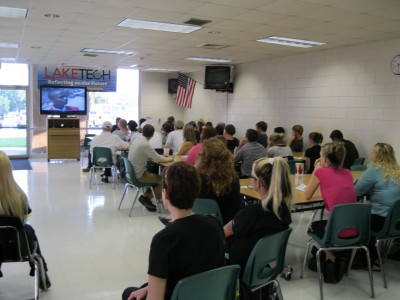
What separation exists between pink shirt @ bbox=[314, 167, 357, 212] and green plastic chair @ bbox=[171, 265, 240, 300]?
1843 mm

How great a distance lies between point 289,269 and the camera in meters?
3.75

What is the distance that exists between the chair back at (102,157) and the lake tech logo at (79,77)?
5.87m

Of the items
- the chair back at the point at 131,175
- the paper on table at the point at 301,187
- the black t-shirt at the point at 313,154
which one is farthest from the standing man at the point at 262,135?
the paper on table at the point at 301,187

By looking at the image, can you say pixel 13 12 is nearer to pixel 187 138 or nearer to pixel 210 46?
pixel 187 138

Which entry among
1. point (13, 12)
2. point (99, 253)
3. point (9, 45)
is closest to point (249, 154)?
point (99, 253)

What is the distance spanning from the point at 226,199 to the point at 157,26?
3.61 meters

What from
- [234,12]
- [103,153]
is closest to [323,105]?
[234,12]

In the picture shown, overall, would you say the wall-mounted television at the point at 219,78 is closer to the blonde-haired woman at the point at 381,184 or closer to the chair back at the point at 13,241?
the blonde-haired woman at the point at 381,184

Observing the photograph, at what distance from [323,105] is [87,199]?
4.99 meters

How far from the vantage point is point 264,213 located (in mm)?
2506

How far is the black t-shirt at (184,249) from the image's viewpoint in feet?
5.67

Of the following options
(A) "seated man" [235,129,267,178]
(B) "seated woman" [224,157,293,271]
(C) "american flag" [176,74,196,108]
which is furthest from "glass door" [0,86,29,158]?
(B) "seated woman" [224,157,293,271]

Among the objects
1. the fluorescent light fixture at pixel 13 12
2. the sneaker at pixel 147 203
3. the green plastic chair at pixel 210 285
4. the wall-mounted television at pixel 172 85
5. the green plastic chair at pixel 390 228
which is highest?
the fluorescent light fixture at pixel 13 12

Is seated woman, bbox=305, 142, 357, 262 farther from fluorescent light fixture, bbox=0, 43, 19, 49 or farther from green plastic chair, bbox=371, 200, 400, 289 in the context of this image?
fluorescent light fixture, bbox=0, 43, 19, 49
